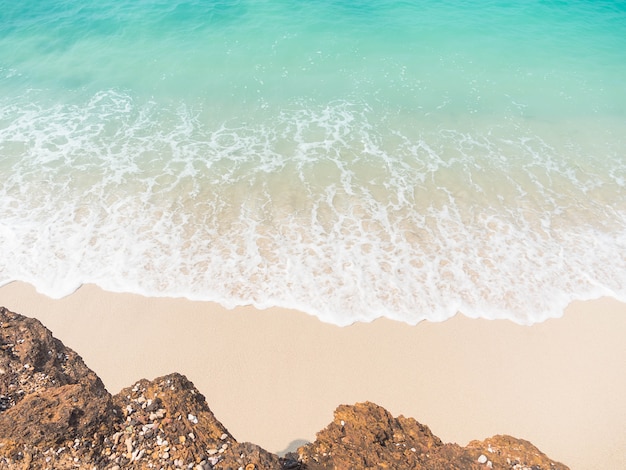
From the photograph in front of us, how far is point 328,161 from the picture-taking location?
625 inches

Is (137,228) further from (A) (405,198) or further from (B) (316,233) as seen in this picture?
(A) (405,198)

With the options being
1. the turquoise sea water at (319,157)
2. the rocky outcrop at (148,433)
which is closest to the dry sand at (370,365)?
the turquoise sea water at (319,157)

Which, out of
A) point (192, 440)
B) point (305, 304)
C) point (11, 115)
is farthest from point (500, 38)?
point (192, 440)

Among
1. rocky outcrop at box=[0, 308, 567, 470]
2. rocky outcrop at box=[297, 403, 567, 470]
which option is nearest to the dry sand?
rocky outcrop at box=[297, 403, 567, 470]

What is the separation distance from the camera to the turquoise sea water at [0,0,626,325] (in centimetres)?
1109

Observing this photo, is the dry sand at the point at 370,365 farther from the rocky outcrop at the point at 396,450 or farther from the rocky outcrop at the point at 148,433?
the rocky outcrop at the point at 148,433

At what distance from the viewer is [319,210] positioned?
13.4m

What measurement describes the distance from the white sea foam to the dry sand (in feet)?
1.81

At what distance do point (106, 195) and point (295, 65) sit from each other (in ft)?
45.6

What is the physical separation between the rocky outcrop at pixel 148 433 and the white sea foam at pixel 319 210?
562 cm

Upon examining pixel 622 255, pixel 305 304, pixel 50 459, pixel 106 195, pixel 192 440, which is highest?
pixel 50 459

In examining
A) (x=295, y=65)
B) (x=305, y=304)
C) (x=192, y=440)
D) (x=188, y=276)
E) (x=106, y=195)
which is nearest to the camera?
(x=192, y=440)

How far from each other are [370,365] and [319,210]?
580 centimetres

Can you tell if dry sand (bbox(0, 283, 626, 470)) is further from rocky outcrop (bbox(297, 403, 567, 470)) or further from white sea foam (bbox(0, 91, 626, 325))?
rocky outcrop (bbox(297, 403, 567, 470))
